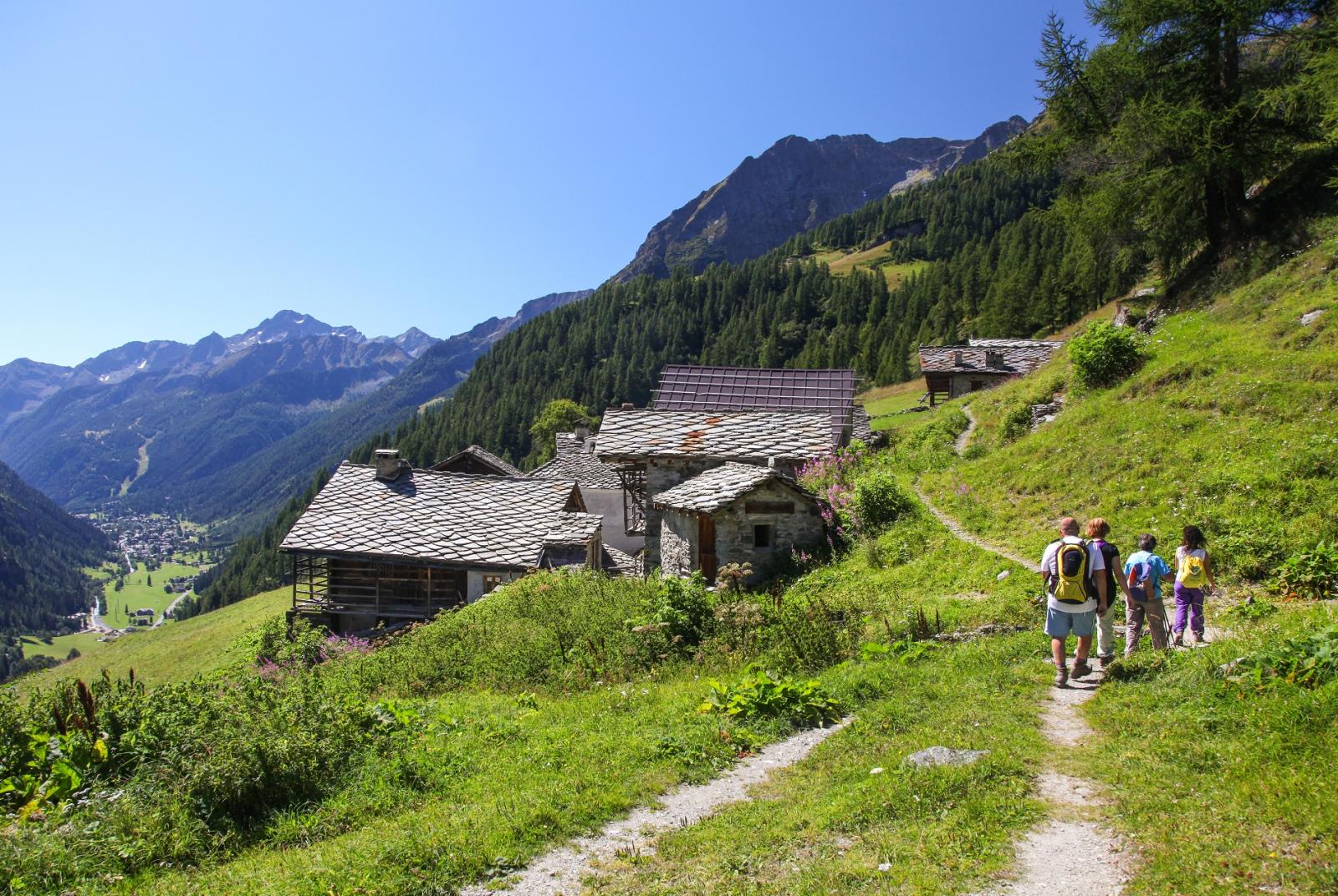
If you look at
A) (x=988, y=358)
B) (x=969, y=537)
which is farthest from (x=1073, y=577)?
(x=988, y=358)

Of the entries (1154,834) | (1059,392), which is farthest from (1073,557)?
(1059,392)

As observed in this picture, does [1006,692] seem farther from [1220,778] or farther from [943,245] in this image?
[943,245]

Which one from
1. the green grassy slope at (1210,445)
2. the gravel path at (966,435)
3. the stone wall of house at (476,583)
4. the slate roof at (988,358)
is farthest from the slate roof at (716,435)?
the slate roof at (988,358)

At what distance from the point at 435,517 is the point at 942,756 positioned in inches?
976

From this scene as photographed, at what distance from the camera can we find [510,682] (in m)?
13.1

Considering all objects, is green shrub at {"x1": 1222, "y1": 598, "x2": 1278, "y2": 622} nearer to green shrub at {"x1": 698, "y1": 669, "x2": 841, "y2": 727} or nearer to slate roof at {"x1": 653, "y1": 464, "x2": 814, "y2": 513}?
green shrub at {"x1": 698, "y1": 669, "x2": 841, "y2": 727}

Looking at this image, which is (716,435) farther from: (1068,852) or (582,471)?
(1068,852)

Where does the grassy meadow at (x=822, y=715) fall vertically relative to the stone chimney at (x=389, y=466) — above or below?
below

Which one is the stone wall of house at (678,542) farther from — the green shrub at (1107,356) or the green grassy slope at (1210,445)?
the green shrub at (1107,356)

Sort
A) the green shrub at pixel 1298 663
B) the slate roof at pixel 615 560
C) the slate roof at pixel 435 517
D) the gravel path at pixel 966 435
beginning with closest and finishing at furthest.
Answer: the green shrub at pixel 1298 663 < the gravel path at pixel 966 435 < the slate roof at pixel 435 517 < the slate roof at pixel 615 560

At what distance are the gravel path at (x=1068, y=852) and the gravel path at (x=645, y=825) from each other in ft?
8.74

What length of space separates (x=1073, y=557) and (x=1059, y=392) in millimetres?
16499

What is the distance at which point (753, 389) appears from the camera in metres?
43.8

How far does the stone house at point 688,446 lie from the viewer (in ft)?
82.2
